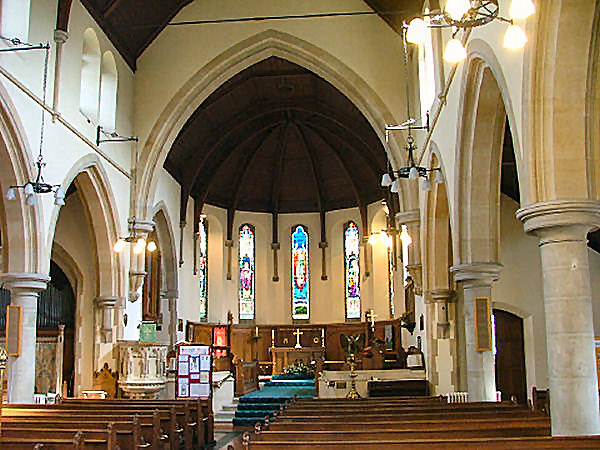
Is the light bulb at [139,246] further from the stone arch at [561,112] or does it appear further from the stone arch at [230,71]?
the stone arch at [561,112]

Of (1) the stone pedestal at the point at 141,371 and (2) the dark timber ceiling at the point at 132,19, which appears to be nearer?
(2) the dark timber ceiling at the point at 132,19

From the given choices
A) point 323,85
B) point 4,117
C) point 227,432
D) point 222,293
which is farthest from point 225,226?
point 4,117

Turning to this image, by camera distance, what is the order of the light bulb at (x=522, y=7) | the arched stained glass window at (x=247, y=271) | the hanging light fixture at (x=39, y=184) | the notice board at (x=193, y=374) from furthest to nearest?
1. the arched stained glass window at (x=247, y=271)
2. the notice board at (x=193, y=374)
3. the hanging light fixture at (x=39, y=184)
4. the light bulb at (x=522, y=7)

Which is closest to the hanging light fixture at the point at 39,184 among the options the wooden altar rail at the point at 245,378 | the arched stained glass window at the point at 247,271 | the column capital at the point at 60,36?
the column capital at the point at 60,36

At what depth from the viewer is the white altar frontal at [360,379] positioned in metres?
16.6

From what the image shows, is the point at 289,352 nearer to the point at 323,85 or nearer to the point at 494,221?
the point at 323,85

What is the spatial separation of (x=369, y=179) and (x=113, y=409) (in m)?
17.0

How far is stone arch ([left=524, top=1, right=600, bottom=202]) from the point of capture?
270 inches

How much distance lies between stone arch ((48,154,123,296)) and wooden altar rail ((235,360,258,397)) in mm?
4113

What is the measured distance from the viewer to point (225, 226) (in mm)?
27391

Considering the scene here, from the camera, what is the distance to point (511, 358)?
55.5ft

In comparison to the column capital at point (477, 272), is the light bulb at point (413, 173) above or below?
above

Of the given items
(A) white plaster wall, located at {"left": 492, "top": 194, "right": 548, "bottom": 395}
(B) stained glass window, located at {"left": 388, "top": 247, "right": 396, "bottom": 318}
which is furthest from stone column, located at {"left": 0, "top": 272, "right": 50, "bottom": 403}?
(B) stained glass window, located at {"left": 388, "top": 247, "right": 396, "bottom": 318}

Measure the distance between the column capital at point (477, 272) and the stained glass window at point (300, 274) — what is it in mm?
16962
